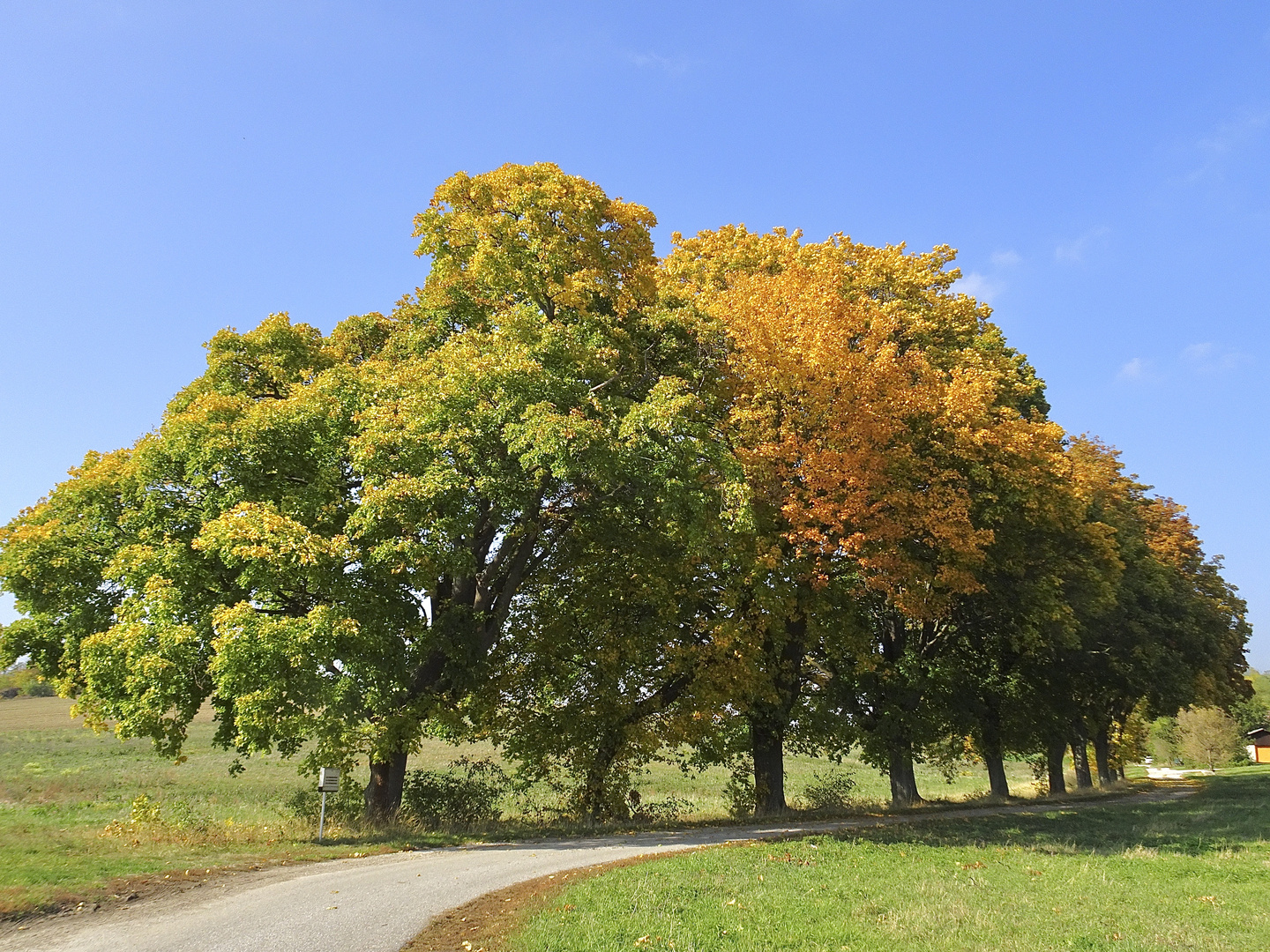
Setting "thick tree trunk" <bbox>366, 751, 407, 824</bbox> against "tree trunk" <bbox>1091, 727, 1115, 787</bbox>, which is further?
"tree trunk" <bbox>1091, 727, 1115, 787</bbox>

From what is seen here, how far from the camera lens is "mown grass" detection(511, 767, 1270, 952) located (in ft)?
26.2

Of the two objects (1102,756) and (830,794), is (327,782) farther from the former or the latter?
(1102,756)

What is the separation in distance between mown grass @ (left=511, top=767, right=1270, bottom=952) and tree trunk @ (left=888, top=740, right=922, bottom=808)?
8010mm

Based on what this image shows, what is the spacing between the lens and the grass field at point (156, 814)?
421 inches

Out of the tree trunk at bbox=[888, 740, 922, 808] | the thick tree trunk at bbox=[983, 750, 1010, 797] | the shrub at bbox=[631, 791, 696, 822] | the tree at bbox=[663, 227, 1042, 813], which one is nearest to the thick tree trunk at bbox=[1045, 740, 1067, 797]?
the thick tree trunk at bbox=[983, 750, 1010, 797]

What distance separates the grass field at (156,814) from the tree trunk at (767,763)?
1.67 m

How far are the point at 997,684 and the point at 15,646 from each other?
30518 millimetres

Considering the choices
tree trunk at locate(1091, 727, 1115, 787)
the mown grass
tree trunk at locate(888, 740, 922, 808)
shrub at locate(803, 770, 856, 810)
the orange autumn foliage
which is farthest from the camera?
tree trunk at locate(1091, 727, 1115, 787)

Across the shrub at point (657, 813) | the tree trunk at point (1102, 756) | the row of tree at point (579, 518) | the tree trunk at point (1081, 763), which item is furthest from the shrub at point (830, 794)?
the tree trunk at point (1102, 756)

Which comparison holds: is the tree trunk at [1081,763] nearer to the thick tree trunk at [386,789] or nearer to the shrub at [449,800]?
the shrub at [449,800]

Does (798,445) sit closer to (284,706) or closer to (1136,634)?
(284,706)

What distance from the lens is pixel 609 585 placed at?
21641mm

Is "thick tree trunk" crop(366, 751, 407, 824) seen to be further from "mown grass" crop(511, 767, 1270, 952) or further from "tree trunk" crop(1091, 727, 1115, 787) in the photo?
"tree trunk" crop(1091, 727, 1115, 787)

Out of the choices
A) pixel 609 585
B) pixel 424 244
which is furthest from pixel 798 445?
pixel 424 244
